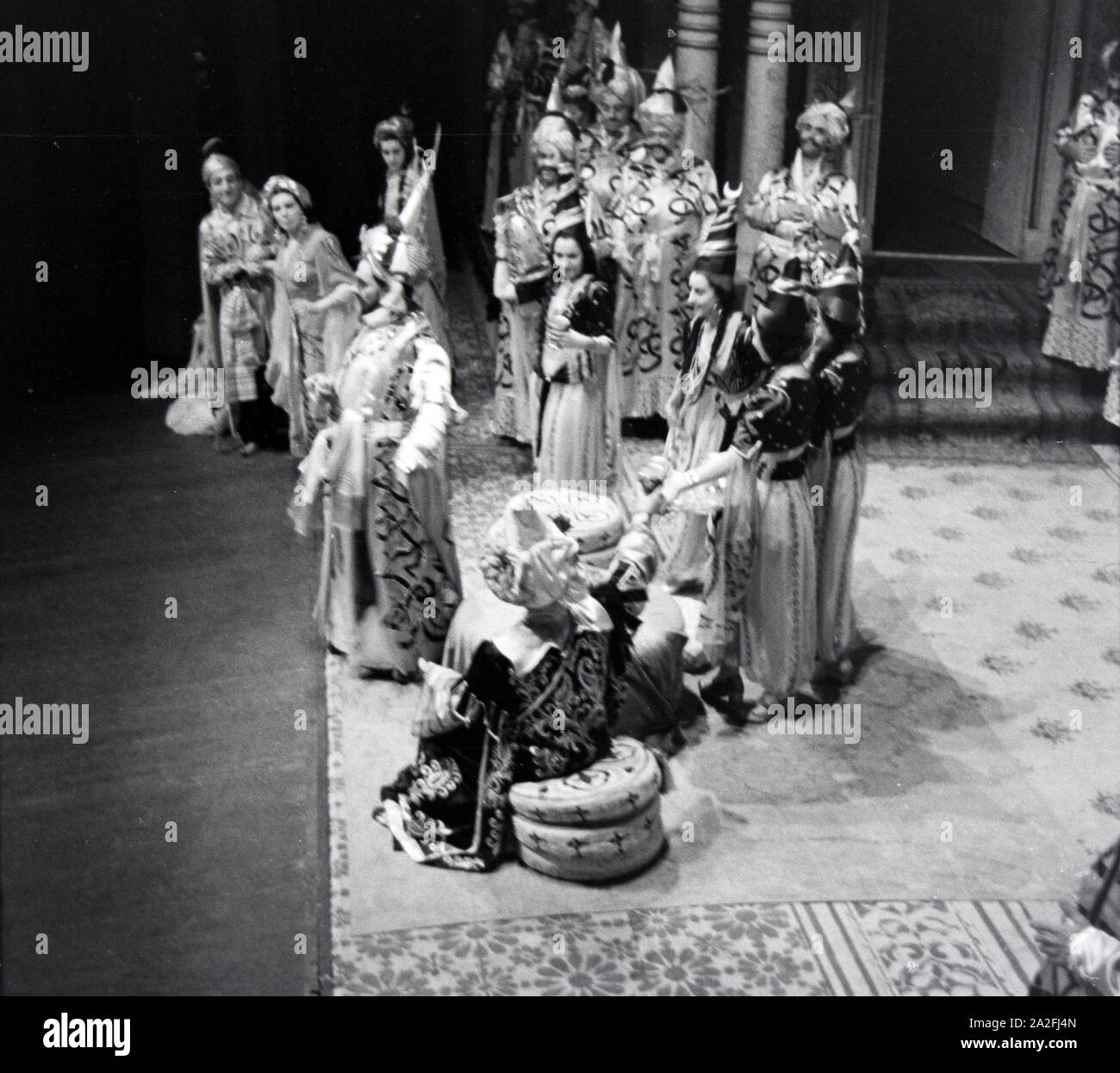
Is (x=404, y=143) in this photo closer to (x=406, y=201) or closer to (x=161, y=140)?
(x=406, y=201)

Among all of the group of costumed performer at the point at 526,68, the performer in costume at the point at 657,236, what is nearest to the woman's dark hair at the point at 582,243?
the performer in costume at the point at 657,236

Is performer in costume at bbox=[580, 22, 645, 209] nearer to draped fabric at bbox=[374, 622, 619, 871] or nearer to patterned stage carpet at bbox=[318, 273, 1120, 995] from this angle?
patterned stage carpet at bbox=[318, 273, 1120, 995]

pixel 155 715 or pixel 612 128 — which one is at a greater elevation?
pixel 612 128

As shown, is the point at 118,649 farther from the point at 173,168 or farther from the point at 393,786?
the point at 173,168

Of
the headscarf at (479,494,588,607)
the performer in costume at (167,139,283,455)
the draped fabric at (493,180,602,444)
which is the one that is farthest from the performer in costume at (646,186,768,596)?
the performer in costume at (167,139,283,455)

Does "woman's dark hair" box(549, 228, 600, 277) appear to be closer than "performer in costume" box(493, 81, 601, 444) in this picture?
Yes

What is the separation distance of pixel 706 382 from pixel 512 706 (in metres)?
2.16

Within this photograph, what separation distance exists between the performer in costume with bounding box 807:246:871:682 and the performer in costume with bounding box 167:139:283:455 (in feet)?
11.2

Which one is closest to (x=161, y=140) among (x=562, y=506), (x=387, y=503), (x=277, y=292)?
(x=277, y=292)

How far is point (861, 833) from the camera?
6.16m

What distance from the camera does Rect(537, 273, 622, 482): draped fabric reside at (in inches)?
295

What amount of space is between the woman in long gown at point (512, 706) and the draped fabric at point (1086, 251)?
527cm

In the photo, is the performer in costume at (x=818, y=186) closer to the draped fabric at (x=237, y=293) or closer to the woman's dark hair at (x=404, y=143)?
the woman's dark hair at (x=404, y=143)

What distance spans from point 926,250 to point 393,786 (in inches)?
251
